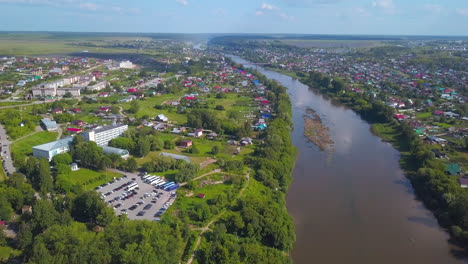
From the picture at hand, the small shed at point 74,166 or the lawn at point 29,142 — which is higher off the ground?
the lawn at point 29,142

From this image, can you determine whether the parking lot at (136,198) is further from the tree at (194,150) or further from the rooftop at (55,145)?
the rooftop at (55,145)

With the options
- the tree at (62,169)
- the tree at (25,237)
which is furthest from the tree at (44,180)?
the tree at (25,237)

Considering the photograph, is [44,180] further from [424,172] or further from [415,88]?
[415,88]

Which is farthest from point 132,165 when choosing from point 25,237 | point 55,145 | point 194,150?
point 25,237

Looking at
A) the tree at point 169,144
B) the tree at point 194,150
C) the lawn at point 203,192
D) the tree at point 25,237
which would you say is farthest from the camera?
the tree at point 169,144

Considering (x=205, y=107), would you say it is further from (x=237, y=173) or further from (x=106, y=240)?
(x=106, y=240)

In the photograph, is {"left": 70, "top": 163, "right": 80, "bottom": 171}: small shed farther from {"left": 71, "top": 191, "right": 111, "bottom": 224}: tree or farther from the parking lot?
{"left": 71, "top": 191, "right": 111, "bottom": 224}: tree
